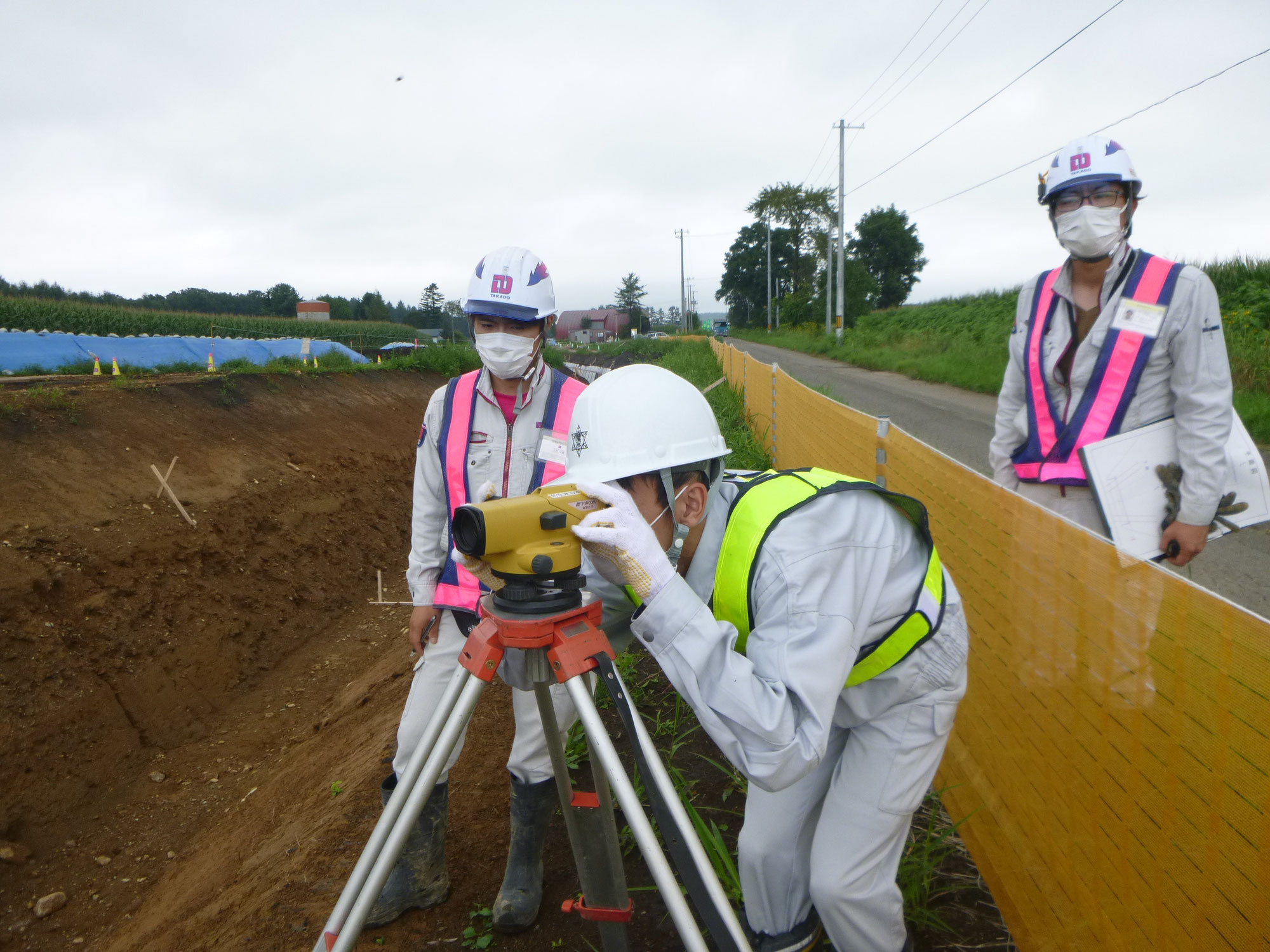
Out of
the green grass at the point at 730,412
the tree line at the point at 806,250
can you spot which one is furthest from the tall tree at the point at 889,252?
the green grass at the point at 730,412

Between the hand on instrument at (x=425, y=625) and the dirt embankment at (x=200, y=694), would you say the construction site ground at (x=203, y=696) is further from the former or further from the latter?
the hand on instrument at (x=425, y=625)

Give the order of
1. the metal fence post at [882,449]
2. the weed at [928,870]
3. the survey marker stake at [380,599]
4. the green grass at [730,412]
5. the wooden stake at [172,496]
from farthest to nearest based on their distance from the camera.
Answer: the green grass at [730,412] → the survey marker stake at [380,599] → the wooden stake at [172,496] → the metal fence post at [882,449] → the weed at [928,870]

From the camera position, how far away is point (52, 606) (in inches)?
213

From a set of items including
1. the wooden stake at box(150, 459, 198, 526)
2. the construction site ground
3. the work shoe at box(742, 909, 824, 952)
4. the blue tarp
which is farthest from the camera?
the blue tarp

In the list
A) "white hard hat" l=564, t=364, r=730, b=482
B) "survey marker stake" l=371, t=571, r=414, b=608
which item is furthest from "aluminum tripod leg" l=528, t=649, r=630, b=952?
"survey marker stake" l=371, t=571, r=414, b=608

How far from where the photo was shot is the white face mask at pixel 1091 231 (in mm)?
2467

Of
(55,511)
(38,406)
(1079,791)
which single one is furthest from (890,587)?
(38,406)

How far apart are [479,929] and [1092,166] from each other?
3.10 m

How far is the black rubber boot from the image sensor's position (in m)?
2.45

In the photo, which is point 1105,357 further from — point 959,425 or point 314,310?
point 314,310

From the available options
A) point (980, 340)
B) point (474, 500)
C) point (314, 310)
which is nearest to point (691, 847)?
point (474, 500)

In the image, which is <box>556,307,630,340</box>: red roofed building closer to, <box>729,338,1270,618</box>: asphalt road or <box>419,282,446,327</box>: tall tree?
<box>419,282,446,327</box>: tall tree

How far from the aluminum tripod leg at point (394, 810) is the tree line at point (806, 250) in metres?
57.6

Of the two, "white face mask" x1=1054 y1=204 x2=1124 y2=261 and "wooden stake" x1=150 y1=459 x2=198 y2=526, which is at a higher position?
"white face mask" x1=1054 y1=204 x2=1124 y2=261
